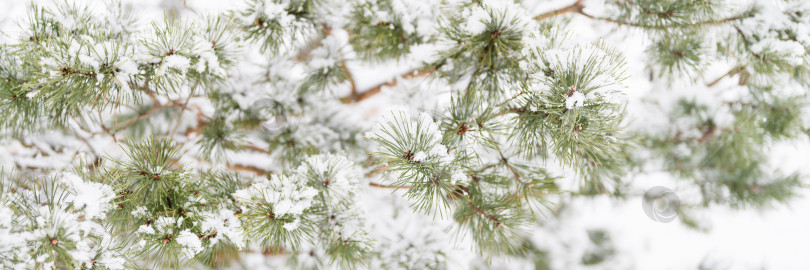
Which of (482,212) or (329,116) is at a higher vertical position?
(329,116)

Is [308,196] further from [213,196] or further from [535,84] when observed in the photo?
[535,84]

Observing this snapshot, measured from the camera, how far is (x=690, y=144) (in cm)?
157

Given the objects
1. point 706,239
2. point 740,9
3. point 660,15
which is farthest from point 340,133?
point 706,239

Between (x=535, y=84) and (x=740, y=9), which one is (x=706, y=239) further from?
(x=535, y=84)

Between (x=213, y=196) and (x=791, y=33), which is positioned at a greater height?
(x=791, y=33)

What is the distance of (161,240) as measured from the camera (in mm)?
724

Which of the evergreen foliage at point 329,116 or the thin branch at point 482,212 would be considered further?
the thin branch at point 482,212

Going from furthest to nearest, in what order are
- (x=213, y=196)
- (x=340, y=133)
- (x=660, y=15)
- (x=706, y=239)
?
(x=706, y=239) → (x=340, y=133) → (x=660, y=15) → (x=213, y=196)

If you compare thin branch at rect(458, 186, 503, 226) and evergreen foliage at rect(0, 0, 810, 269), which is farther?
thin branch at rect(458, 186, 503, 226)

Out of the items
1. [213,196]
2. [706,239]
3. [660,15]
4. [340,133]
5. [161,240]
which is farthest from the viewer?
[706,239]

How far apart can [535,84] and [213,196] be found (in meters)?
0.75

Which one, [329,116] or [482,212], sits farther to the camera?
[329,116]

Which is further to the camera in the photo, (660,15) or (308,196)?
(660,15)

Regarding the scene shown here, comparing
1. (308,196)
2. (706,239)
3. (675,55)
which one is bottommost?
(706,239)
